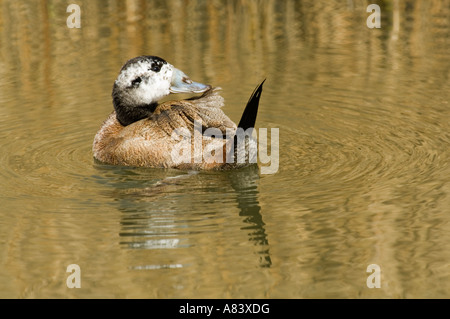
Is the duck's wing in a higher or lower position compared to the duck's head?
lower

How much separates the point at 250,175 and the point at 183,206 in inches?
36.4

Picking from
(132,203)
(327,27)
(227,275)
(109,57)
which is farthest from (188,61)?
(227,275)

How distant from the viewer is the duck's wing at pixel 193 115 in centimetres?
709

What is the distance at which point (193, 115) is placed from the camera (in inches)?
279

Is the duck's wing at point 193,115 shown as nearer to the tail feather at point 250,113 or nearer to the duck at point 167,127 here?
the duck at point 167,127

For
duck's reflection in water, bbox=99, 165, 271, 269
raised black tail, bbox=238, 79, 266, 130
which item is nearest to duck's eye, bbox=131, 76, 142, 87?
duck's reflection in water, bbox=99, 165, 271, 269

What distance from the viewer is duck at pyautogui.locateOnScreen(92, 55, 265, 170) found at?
7074 millimetres

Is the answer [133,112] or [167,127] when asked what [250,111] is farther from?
[133,112]

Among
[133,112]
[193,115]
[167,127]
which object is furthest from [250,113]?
[133,112]

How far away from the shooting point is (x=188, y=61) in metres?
10.6

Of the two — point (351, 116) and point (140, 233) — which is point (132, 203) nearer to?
point (140, 233)

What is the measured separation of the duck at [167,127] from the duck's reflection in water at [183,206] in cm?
14

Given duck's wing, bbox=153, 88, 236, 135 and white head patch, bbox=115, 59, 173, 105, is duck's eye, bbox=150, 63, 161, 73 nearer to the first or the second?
white head patch, bbox=115, 59, 173, 105

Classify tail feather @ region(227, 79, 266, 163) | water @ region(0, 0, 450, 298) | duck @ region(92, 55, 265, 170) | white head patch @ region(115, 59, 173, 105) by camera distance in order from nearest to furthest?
1. water @ region(0, 0, 450, 298)
2. tail feather @ region(227, 79, 266, 163)
3. duck @ region(92, 55, 265, 170)
4. white head patch @ region(115, 59, 173, 105)
